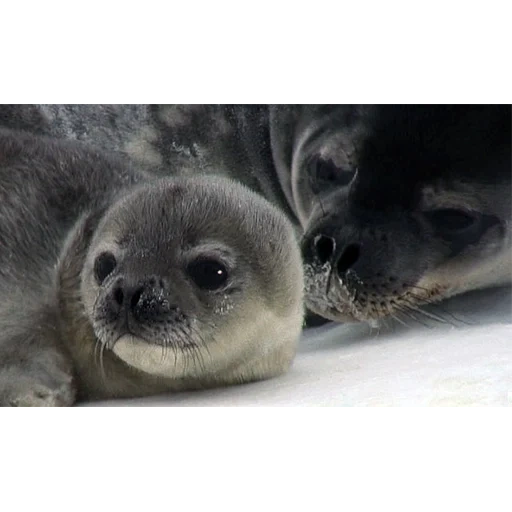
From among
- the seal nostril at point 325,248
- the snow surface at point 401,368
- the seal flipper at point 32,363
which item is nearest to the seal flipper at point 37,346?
the seal flipper at point 32,363

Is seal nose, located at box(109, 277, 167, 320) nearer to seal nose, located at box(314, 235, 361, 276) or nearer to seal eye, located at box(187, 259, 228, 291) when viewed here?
seal eye, located at box(187, 259, 228, 291)

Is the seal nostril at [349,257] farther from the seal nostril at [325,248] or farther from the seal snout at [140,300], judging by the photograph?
the seal snout at [140,300]

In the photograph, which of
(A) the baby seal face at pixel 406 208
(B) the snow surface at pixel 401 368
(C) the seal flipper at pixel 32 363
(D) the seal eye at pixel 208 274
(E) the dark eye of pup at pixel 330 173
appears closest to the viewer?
(B) the snow surface at pixel 401 368

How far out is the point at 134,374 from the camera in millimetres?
1959

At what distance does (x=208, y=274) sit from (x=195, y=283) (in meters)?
0.04

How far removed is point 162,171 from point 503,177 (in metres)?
0.96

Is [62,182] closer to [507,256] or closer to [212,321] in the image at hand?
[212,321]

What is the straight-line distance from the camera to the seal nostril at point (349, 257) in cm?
233

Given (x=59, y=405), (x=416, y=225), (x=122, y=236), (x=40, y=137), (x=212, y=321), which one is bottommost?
(x=59, y=405)

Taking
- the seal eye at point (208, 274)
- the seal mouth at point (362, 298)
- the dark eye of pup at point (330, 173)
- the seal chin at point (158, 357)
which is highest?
the dark eye of pup at point (330, 173)

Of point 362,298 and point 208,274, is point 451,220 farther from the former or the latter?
point 208,274

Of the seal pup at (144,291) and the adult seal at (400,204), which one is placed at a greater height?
the adult seal at (400,204)

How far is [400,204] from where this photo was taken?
238 cm
